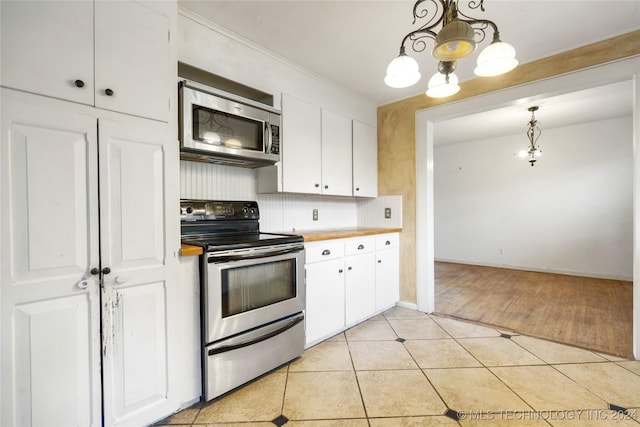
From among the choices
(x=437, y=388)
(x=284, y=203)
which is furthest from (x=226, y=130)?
(x=437, y=388)

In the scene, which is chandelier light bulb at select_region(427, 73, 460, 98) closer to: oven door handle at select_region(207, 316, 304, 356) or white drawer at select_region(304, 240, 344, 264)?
white drawer at select_region(304, 240, 344, 264)

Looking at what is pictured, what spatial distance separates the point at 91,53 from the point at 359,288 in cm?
256

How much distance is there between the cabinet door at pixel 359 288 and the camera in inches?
107

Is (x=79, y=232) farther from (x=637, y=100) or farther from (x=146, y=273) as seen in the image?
(x=637, y=100)

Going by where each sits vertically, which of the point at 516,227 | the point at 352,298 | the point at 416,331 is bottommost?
the point at 416,331

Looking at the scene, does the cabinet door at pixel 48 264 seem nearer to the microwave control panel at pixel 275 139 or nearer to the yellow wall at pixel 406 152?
the microwave control panel at pixel 275 139

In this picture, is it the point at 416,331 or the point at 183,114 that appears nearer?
the point at 183,114

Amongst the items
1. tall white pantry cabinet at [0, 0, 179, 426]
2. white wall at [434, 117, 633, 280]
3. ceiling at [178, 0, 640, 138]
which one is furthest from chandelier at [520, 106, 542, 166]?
tall white pantry cabinet at [0, 0, 179, 426]

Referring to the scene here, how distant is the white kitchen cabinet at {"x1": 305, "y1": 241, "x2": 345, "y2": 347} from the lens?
7.74 ft

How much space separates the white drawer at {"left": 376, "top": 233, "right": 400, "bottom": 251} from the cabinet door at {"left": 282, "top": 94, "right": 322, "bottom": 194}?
873 millimetres

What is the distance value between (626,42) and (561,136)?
11.3 ft

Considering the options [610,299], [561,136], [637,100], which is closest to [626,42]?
[637,100]

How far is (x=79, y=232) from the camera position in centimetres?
129

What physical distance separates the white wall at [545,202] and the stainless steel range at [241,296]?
5.07 meters
